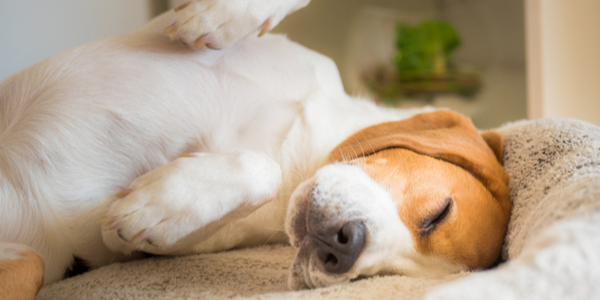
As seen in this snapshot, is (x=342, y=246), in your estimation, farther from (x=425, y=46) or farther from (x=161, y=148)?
(x=425, y=46)

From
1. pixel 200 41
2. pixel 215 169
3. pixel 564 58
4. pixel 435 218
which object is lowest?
pixel 564 58

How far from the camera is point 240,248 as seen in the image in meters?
1.55

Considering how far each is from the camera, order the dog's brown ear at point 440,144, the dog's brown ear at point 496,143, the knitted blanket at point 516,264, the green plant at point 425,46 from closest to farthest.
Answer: the knitted blanket at point 516,264 < the dog's brown ear at point 440,144 < the dog's brown ear at point 496,143 < the green plant at point 425,46

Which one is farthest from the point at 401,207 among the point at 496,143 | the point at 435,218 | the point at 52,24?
the point at 52,24

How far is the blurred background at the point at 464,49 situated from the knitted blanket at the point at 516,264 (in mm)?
1640

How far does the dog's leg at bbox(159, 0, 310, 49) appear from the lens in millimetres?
1285

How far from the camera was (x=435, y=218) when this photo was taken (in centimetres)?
125

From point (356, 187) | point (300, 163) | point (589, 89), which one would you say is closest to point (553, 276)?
point (356, 187)

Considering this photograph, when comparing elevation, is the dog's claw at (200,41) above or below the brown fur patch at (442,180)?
above

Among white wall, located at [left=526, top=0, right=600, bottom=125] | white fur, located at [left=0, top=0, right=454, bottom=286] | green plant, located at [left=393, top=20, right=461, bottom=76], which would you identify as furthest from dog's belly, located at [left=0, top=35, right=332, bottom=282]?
green plant, located at [left=393, top=20, right=461, bottom=76]

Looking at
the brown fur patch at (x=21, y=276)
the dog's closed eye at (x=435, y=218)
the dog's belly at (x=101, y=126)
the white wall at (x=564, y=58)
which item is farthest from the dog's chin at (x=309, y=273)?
the white wall at (x=564, y=58)

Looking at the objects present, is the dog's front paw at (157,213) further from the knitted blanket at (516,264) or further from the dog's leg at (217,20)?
the dog's leg at (217,20)

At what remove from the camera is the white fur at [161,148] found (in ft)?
3.68

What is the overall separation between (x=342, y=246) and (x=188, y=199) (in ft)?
1.32
